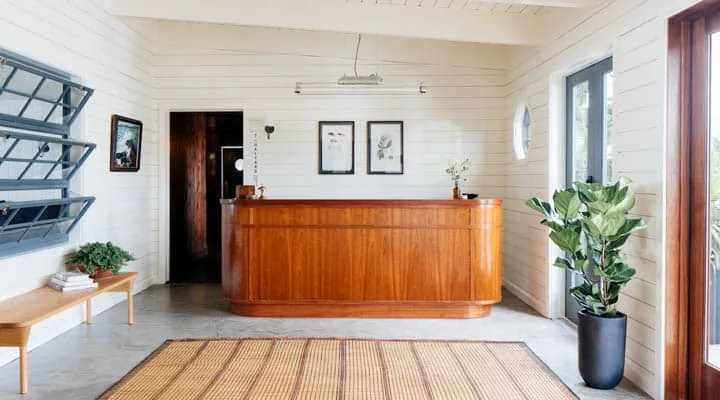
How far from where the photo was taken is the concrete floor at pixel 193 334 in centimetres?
354

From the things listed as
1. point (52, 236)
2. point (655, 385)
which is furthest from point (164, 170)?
point (655, 385)

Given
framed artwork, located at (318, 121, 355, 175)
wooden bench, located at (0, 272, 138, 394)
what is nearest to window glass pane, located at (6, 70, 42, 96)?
wooden bench, located at (0, 272, 138, 394)

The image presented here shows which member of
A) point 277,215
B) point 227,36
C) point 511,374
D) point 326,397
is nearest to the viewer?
point 326,397

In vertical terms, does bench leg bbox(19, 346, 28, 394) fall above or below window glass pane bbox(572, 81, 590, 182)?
below

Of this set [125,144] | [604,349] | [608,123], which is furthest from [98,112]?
[604,349]

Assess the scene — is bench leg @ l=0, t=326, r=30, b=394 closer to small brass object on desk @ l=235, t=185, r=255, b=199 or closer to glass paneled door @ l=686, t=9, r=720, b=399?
small brass object on desk @ l=235, t=185, r=255, b=199

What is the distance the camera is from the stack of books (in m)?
4.32

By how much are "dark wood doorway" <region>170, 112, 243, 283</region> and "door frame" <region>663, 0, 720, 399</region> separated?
17.7ft

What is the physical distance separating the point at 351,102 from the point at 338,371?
3.88 m

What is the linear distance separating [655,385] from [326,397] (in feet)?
6.49

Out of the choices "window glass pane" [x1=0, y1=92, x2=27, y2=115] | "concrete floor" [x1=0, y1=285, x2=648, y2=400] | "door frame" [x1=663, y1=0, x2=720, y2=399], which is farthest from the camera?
"window glass pane" [x1=0, y1=92, x2=27, y2=115]

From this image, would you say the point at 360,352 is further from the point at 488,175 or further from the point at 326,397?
the point at 488,175

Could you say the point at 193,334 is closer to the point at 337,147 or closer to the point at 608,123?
the point at 337,147

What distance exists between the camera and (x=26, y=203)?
400cm
